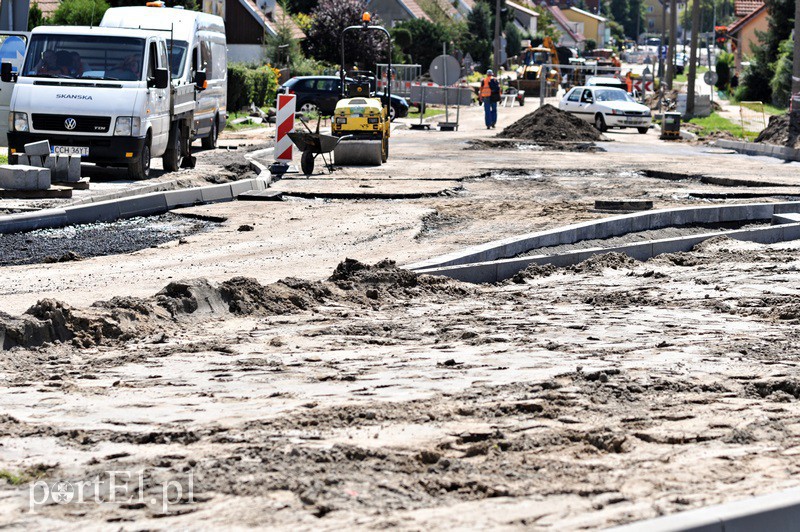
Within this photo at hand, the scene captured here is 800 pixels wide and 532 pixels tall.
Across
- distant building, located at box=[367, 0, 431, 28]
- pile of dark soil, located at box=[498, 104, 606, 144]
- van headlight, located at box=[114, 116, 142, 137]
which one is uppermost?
distant building, located at box=[367, 0, 431, 28]

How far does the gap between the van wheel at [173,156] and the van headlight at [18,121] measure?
2.81m

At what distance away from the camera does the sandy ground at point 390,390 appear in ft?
16.9

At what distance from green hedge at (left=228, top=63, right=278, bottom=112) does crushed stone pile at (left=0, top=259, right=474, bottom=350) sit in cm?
3164

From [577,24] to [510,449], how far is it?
580 feet

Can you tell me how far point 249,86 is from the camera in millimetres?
43219

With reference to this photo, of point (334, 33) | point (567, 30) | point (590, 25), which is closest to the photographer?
point (334, 33)

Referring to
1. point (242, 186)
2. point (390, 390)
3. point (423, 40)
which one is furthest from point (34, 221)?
point (423, 40)

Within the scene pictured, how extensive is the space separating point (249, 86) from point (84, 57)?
23.7m

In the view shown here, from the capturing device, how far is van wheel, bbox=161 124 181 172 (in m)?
21.4

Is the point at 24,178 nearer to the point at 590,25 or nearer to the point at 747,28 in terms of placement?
the point at 747,28

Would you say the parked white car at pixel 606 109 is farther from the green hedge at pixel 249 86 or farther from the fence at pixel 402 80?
the green hedge at pixel 249 86

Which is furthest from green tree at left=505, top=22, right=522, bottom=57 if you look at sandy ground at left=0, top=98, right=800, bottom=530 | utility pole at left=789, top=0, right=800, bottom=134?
sandy ground at left=0, top=98, right=800, bottom=530

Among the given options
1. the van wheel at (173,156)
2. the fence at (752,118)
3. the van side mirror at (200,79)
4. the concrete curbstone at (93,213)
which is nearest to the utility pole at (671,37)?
the fence at (752,118)

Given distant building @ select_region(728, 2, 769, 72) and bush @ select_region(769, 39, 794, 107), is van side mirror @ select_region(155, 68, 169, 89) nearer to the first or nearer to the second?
bush @ select_region(769, 39, 794, 107)
